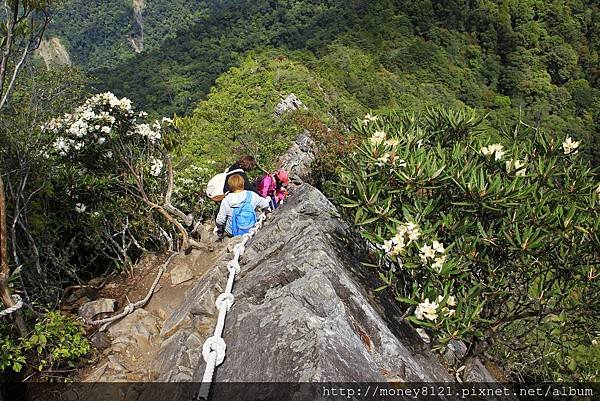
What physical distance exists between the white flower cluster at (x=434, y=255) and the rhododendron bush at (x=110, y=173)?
3630 millimetres

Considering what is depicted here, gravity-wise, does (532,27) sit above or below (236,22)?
below

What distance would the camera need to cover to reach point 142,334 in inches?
174

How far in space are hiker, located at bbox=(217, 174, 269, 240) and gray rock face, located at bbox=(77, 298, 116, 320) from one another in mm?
1676

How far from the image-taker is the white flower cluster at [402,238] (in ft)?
10.3

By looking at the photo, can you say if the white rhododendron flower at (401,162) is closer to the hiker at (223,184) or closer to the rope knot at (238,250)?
the rope knot at (238,250)

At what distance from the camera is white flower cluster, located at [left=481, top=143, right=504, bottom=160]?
3596 mm

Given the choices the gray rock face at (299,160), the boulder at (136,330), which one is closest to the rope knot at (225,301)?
the boulder at (136,330)

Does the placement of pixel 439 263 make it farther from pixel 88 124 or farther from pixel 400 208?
pixel 88 124

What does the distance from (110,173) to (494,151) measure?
471 cm

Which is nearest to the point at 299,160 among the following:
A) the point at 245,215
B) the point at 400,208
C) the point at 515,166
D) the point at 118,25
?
the point at 245,215

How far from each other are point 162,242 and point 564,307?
5.09 meters

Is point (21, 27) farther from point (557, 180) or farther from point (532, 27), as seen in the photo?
point (532, 27)

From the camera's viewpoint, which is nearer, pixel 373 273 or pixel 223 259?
pixel 373 273

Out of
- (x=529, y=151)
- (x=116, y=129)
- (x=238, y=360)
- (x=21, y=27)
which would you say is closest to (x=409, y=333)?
(x=238, y=360)
